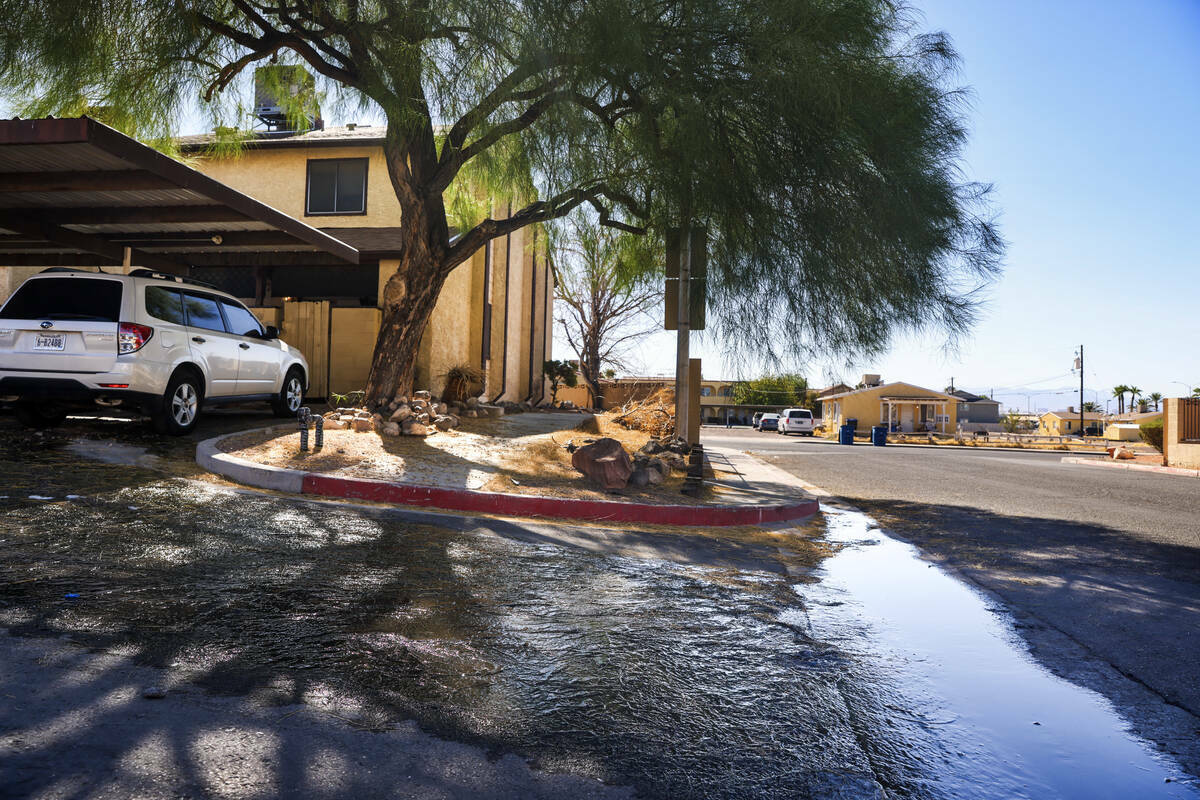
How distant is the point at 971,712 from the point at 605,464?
6282mm

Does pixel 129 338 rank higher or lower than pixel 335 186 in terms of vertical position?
lower

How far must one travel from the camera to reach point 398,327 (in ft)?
39.4

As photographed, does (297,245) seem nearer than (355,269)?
Yes

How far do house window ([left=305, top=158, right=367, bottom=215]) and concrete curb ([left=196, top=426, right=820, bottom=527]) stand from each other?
41.0 feet

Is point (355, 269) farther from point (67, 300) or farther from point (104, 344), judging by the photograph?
point (104, 344)

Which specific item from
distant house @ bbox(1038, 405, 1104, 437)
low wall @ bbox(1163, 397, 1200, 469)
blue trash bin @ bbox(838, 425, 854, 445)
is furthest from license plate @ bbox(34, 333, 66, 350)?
distant house @ bbox(1038, 405, 1104, 437)

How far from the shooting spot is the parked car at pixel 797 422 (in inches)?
2173

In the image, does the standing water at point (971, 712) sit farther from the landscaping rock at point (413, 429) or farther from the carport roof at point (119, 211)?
the carport roof at point (119, 211)

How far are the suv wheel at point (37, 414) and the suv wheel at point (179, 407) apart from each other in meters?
1.79

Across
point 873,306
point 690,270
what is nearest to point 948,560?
point 873,306

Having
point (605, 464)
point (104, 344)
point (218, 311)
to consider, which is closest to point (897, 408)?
point (605, 464)

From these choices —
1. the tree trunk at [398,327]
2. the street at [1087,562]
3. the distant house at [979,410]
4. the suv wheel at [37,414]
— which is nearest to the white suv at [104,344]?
the suv wheel at [37,414]

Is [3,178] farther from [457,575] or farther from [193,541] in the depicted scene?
[457,575]

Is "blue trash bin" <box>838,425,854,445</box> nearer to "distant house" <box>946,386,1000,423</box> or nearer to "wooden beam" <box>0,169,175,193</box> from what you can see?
"wooden beam" <box>0,169,175,193</box>
